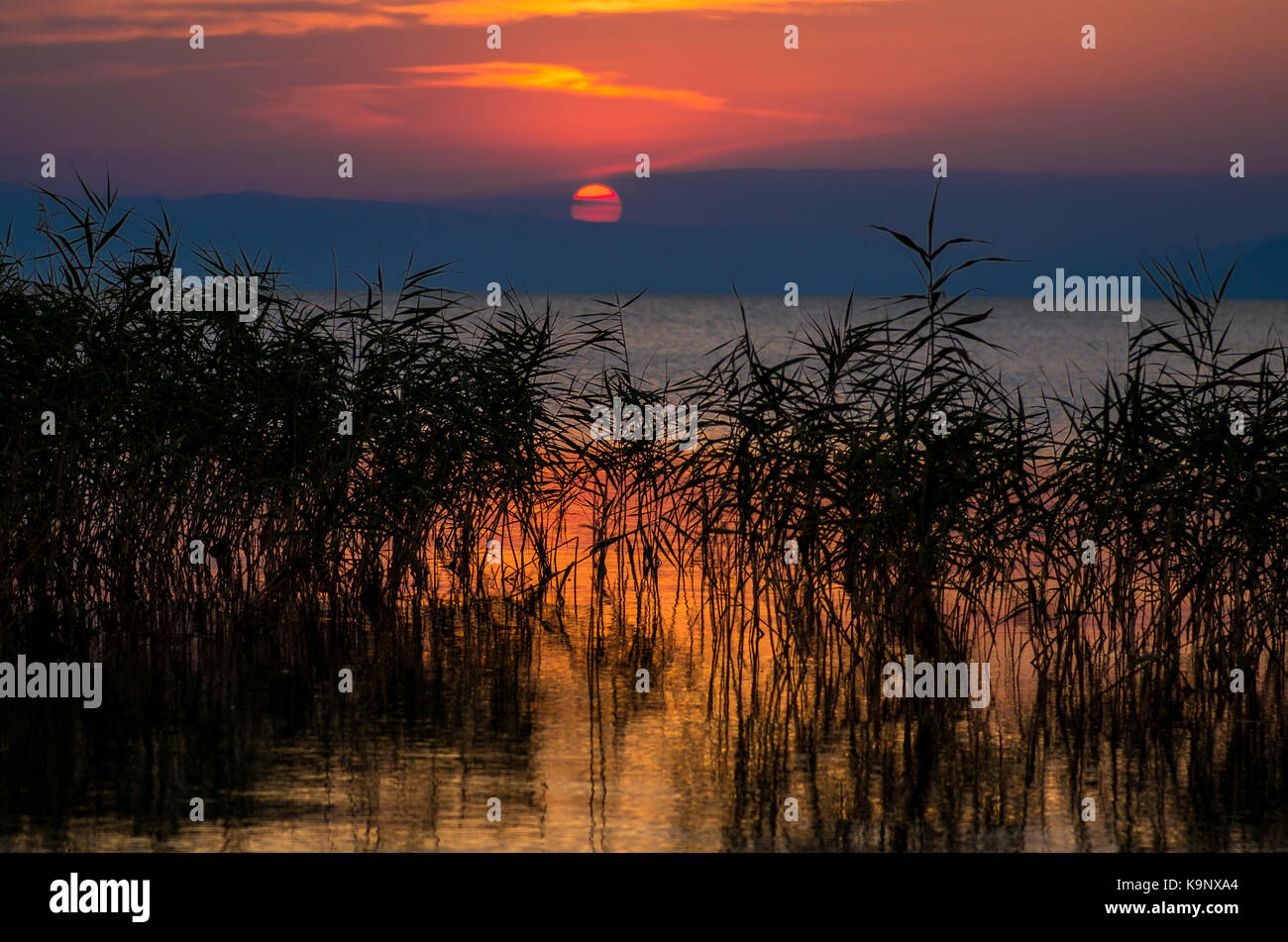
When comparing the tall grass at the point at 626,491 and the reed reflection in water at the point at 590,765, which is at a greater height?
the tall grass at the point at 626,491

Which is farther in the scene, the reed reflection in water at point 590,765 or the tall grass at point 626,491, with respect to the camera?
the tall grass at point 626,491

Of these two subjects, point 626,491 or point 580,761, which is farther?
point 626,491

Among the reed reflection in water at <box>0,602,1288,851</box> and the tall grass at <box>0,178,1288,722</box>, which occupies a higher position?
the tall grass at <box>0,178,1288,722</box>

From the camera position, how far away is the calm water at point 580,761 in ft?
27.5

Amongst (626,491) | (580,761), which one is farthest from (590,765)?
(626,491)

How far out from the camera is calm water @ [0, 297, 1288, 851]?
838cm

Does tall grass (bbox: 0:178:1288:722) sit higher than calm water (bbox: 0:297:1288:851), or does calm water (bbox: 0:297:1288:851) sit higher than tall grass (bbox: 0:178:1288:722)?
tall grass (bbox: 0:178:1288:722)

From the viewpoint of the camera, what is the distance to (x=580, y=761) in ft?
31.8

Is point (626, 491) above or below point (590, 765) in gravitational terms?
above

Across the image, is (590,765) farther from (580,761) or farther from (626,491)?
(626,491)

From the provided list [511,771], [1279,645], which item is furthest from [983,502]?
[511,771]

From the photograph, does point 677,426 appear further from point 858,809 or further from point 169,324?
point 858,809

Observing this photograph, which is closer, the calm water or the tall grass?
the calm water
